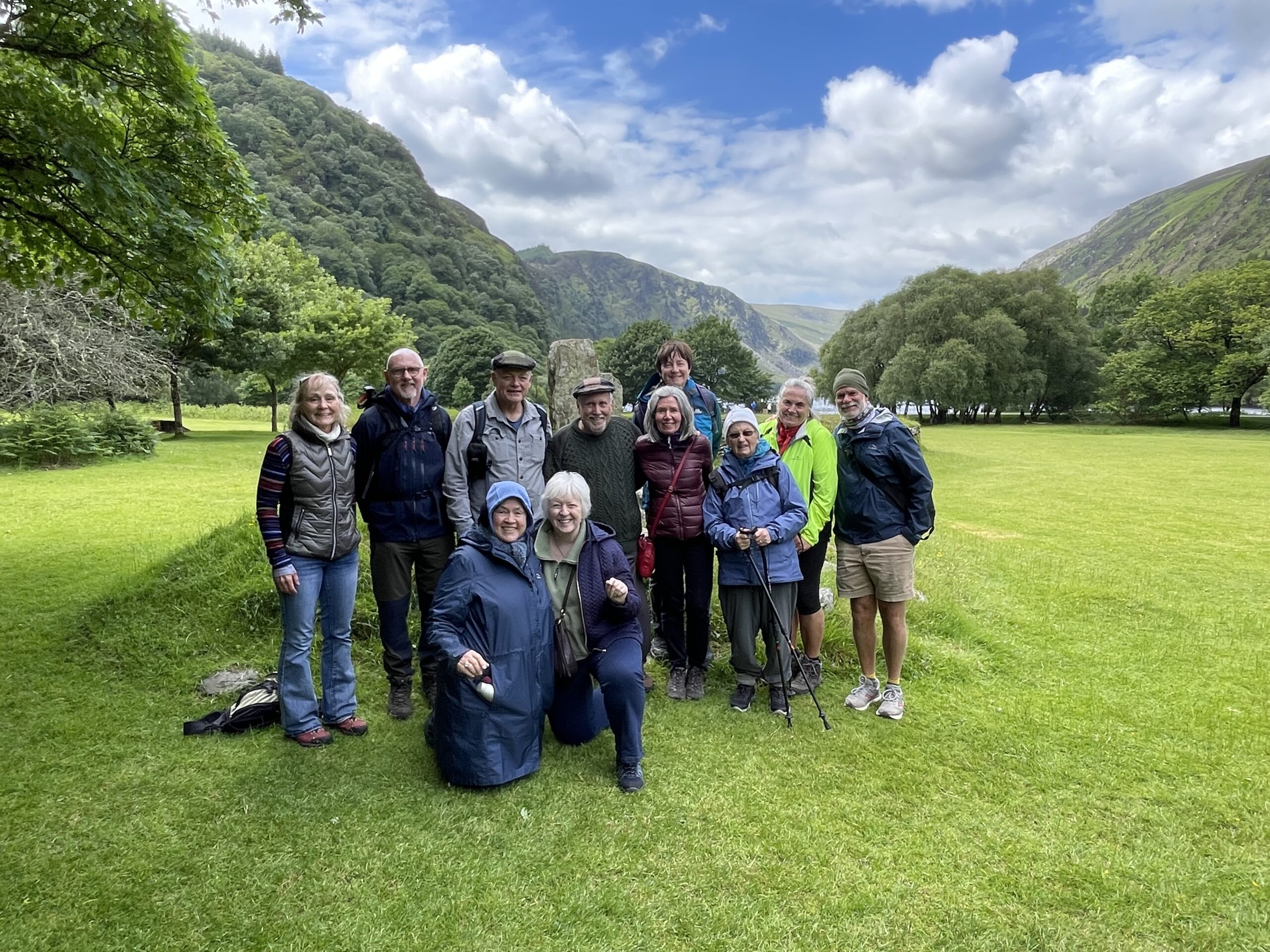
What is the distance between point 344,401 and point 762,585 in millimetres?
3150

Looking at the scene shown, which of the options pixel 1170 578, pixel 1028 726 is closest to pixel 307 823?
pixel 1028 726

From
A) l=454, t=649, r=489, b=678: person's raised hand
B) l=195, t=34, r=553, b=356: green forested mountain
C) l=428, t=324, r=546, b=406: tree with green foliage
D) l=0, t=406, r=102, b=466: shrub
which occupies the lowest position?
l=454, t=649, r=489, b=678: person's raised hand

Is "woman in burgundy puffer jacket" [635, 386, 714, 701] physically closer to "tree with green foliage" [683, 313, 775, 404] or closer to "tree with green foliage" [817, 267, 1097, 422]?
"tree with green foliage" [817, 267, 1097, 422]

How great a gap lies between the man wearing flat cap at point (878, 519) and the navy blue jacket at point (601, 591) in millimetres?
1801

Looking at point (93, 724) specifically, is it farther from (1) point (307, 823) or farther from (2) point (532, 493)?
(2) point (532, 493)

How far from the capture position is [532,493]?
464cm

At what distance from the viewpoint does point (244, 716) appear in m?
4.40

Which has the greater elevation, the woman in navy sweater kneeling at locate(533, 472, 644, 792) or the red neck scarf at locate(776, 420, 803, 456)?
the red neck scarf at locate(776, 420, 803, 456)

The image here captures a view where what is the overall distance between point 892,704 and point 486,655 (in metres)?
3.06

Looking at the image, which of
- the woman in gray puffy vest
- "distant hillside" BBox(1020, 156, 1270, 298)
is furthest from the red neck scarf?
"distant hillside" BBox(1020, 156, 1270, 298)

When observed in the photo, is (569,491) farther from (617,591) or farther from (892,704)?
(892,704)

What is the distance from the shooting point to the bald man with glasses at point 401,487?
444cm

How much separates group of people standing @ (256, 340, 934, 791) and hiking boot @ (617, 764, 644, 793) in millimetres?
11

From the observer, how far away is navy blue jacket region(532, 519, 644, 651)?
4039mm
